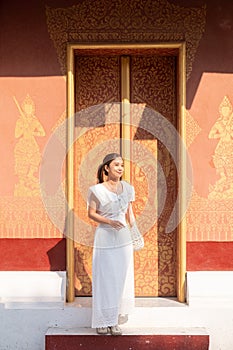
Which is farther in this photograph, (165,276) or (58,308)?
(165,276)

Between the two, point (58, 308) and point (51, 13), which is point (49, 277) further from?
point (51, 13)

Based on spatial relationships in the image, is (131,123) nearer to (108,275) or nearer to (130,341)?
(108,275)

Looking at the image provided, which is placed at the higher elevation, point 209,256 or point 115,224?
point 115,224

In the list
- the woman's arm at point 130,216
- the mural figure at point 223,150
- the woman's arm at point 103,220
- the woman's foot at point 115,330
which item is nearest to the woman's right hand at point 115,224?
the woman's arm at point 103,220

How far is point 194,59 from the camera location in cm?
471

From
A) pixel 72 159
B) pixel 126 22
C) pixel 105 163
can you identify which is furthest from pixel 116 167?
pixel 126 22

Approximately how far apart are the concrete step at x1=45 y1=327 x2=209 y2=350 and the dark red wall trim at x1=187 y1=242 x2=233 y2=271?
0.59 meters

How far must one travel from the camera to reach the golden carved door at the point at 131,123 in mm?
4930

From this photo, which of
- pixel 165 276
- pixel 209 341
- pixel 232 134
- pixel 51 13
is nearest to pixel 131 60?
pixel 51 13

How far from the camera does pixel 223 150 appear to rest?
4.73 m

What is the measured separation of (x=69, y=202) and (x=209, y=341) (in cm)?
156

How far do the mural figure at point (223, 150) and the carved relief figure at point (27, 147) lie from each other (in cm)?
145

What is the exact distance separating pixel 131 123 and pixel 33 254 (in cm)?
140

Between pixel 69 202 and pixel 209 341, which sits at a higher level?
pixel 69 202
